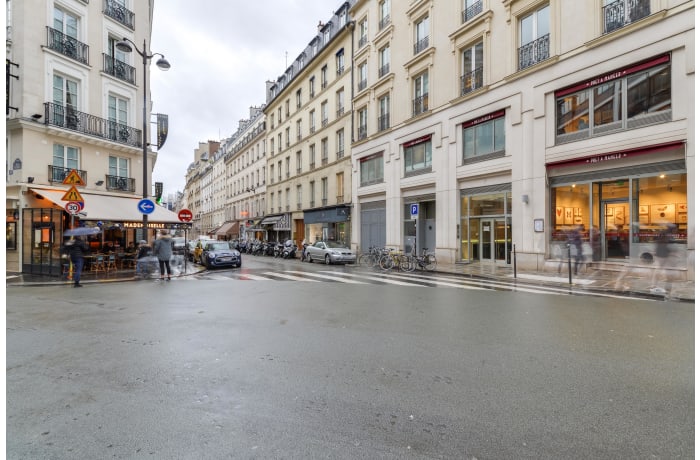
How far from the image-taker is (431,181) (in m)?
20.0

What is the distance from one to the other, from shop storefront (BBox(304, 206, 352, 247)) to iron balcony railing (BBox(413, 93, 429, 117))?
825cm

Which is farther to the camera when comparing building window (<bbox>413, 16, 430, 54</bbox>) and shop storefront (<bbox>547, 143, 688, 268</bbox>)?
building window (<bbox>413, 16, 430, 54</bbox>)

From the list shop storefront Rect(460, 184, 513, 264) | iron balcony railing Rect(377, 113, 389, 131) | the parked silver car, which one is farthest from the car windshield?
iron balcony railing Rect(377, 113, 389, 131)

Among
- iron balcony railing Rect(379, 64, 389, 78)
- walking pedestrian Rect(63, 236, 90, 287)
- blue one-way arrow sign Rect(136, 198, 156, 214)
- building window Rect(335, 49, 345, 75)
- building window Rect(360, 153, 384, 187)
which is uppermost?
building window Rect(335, 49, 345, 75)

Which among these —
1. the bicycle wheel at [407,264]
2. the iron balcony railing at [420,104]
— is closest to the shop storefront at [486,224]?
the bicycle wheel at [407,264]

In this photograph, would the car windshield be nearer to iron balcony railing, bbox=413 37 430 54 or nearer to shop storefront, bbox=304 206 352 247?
shop storefront, bbox=304 206 352 247

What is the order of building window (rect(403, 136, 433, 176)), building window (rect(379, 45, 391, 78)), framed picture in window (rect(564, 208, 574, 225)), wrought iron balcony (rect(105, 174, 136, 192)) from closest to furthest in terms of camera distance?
framed picture in window (rect(564, 208, 574, 225)) < wrought iron balcony (rect(105, 174, 136, 192)) < building window (rect(403, 136, 433, 176)) < building window (rect(379, 45, 391, 78))

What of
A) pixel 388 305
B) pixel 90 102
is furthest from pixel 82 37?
pixel 388 305

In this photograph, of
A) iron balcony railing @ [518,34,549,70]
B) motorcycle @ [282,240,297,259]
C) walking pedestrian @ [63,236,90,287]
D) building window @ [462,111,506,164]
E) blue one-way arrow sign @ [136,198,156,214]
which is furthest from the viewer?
motorcycle @ [282,240,297,259]

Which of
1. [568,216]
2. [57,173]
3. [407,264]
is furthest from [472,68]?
[57,173]

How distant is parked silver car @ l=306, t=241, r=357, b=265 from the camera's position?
65.7 ft

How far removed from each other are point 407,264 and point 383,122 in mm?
11110

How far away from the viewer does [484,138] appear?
17.4m

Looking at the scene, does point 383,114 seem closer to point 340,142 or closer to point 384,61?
point 384,61
